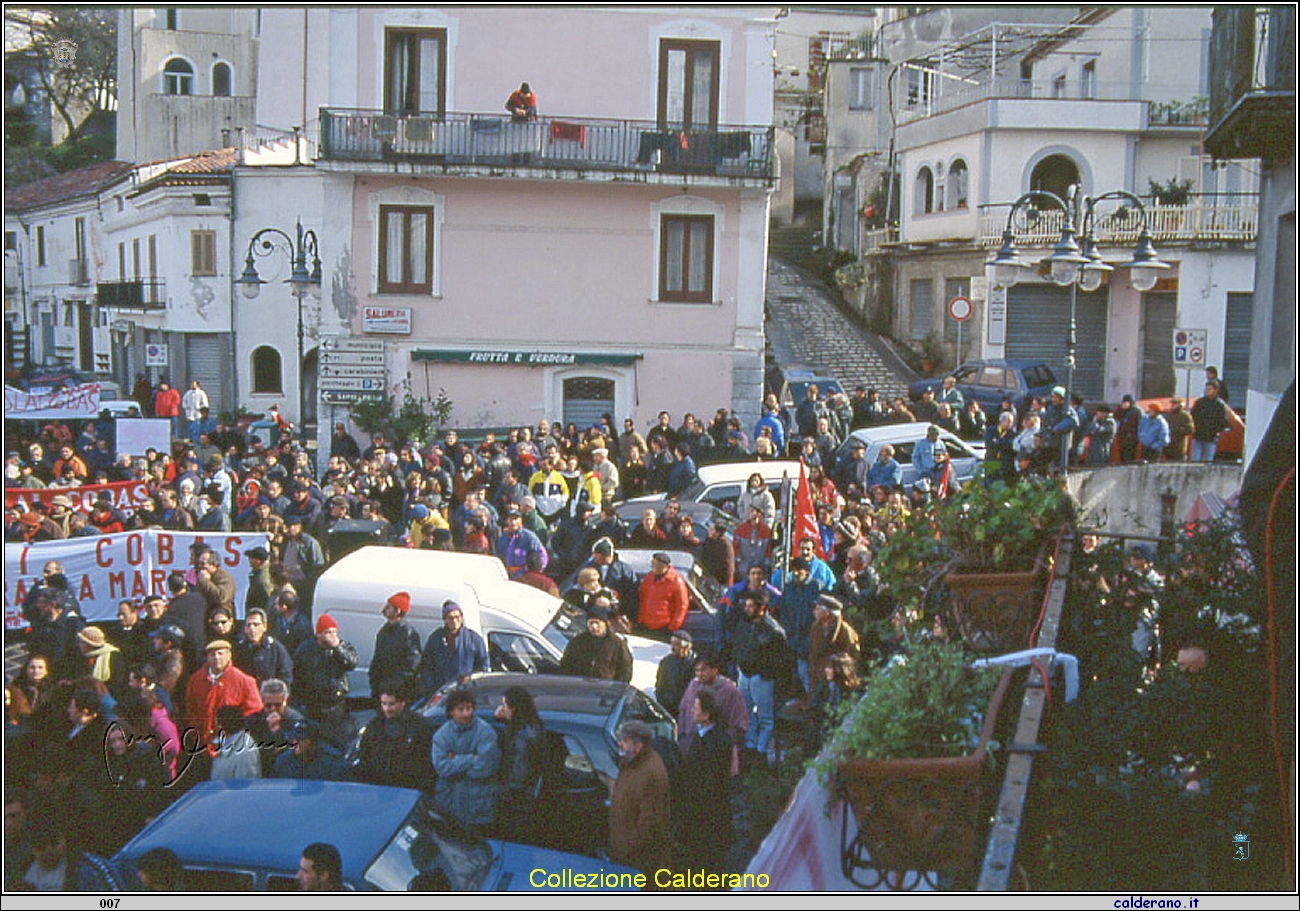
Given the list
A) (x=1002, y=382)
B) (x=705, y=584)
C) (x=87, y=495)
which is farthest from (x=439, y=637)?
(x=1002, y=382)

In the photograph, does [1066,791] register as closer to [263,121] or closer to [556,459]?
[556,459]

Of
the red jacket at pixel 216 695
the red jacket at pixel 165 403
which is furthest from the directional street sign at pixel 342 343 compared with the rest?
the red jacket at pixel 216 695

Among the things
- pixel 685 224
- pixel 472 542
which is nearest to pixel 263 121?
pixel 685 224

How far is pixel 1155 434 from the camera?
60.9 ft

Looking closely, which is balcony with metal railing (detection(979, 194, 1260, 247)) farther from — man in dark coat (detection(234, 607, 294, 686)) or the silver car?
man in dark coat (detection(234, 607, 294, 686))

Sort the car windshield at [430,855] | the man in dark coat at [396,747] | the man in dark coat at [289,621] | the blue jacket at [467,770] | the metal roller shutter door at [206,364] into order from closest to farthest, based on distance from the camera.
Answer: the car windshield at [430,855] → the blue jacket at [467,770] → the man in dark coat at [396,747] → the man in dark coat at [289,621] → the metal roller shutter door at [206,364]

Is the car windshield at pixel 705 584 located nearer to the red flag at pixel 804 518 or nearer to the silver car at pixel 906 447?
the red flag at pixel 804 518

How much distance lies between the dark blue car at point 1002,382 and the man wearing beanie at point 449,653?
16140mm

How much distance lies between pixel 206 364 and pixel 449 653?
22172 mm

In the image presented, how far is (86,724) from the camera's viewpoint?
27.4ft

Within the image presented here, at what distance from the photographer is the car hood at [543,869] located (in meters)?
7.05

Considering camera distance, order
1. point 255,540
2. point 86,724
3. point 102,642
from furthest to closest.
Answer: point 255,540, point 102,642, point 86,724

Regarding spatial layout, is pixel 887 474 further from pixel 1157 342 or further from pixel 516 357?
pixel 1157 342

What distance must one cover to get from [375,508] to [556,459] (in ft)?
7.81
